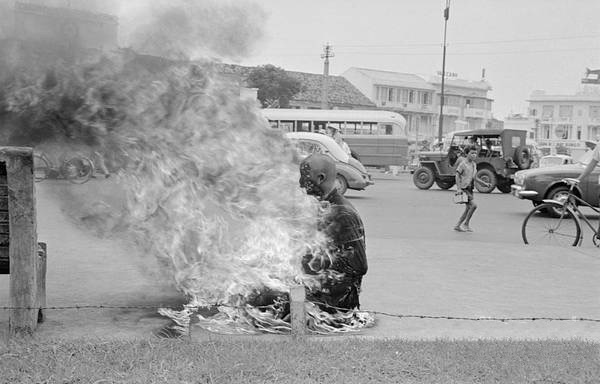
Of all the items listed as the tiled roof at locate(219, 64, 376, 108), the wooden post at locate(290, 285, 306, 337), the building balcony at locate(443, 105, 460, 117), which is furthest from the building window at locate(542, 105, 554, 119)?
the wooden post at locate(290, 285, 306, 337)

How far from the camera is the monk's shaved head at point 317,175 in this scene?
5410 mm

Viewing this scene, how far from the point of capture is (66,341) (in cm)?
473

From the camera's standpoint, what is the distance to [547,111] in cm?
11125

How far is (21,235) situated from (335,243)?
7.06 ft

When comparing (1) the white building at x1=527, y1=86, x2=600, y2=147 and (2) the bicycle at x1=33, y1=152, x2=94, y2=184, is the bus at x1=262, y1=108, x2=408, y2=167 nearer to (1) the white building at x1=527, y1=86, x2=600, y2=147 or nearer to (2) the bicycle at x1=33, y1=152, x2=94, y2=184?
(2) the bicycle at x1=33, y1=152, x2=94, y2=184

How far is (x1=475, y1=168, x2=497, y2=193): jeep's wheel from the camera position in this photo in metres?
24.3

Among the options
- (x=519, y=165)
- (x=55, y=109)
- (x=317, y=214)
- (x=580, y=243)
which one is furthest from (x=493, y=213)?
(x=55, y=109)

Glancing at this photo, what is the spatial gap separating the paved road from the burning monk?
0.38m

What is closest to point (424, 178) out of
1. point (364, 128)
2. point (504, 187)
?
point (504, 187)

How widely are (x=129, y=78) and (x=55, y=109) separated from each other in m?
0.56

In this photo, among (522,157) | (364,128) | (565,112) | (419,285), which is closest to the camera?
(419,285)

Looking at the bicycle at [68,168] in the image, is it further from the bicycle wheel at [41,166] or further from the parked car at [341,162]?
the parked car at [341,162]

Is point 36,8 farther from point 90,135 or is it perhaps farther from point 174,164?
point 174,164

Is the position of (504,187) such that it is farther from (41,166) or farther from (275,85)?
(275,85)
